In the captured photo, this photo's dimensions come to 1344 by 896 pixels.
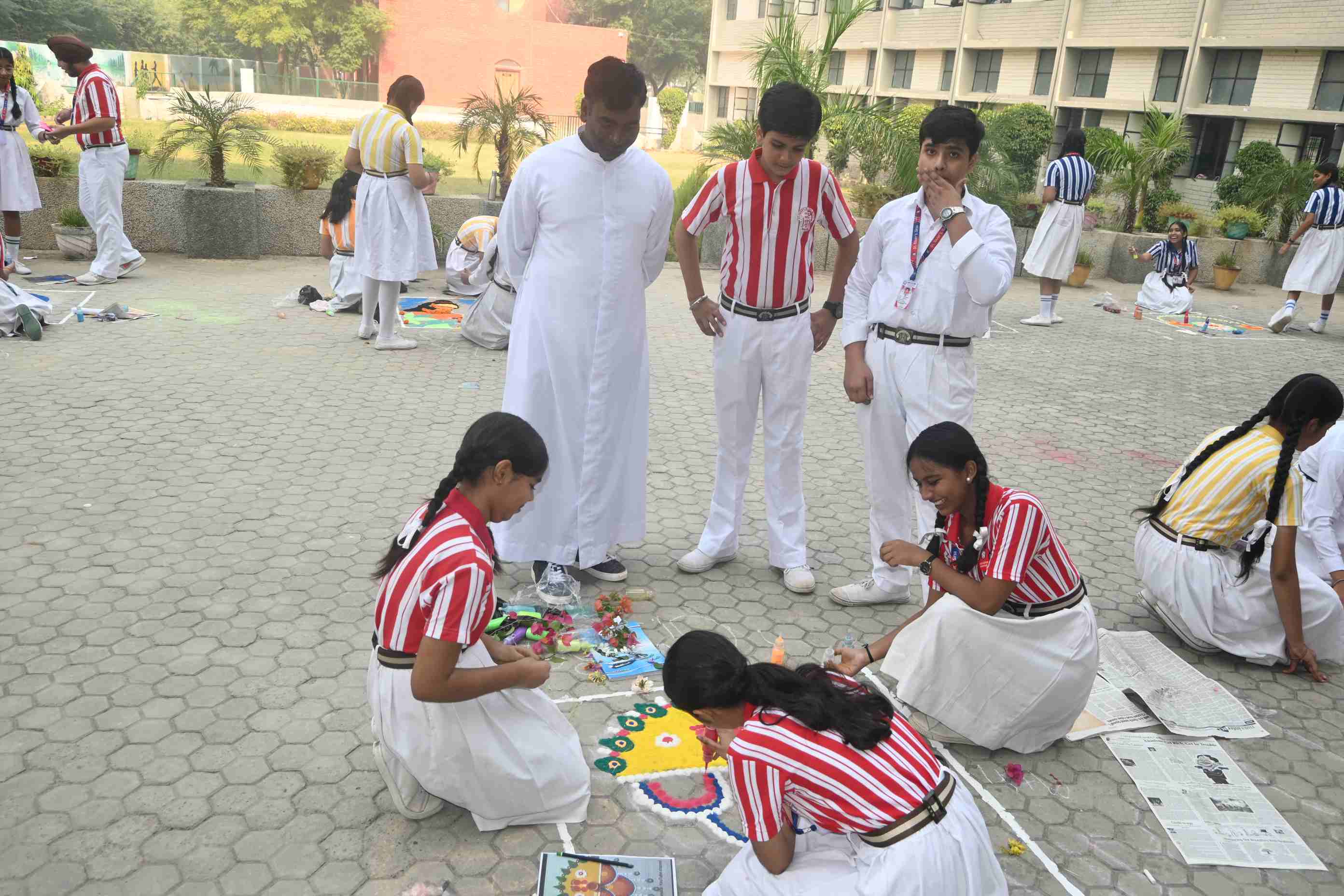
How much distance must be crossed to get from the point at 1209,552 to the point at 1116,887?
1789 millimetres

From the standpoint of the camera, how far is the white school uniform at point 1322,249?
11453mm

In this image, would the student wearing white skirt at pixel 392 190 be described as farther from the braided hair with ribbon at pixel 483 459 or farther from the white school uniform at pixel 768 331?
the braided hair with ribbon at pixel 483 459

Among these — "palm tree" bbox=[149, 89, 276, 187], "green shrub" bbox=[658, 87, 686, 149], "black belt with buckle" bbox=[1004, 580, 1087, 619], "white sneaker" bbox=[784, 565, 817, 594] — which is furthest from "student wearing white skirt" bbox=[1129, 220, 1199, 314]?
"green shrub" bbox=[658, 87, 686, 149]

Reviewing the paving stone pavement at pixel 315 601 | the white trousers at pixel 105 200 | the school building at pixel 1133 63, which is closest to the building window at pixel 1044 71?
the school building at pixel 1133 63

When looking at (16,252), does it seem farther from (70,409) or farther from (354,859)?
(354,859)

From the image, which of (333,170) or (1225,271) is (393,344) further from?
(1225,271)

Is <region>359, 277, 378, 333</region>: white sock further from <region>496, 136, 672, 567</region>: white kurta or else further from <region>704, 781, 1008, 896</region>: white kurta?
<region>704, 781, 1008, 896</region>: white kurta

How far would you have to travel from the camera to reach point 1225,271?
14367 millimetres

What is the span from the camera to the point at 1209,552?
4152mm

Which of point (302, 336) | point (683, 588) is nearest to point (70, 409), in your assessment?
point (302, 336)

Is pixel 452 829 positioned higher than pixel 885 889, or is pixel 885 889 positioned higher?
pixel 885 889

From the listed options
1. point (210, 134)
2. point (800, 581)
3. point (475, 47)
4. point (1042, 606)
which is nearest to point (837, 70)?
point (475, 47)

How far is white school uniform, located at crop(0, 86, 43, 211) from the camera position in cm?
896

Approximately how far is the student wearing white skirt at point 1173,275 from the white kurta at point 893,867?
11.4 metres
